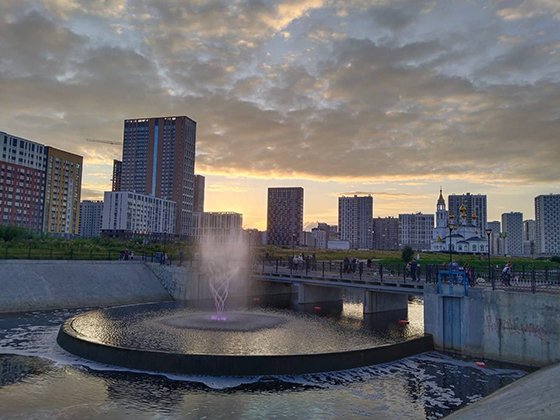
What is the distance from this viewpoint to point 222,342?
2969cm

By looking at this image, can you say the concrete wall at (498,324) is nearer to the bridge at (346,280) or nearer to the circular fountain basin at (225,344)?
the circular fountain basin at (225,344)

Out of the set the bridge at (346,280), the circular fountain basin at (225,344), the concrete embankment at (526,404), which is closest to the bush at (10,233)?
the circular fountain basin at (225,344)

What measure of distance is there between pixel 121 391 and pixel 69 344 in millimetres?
8947

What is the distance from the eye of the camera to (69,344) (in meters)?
28.5

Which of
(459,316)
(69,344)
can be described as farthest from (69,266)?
(459,316)

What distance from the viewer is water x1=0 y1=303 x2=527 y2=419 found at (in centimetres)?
1928

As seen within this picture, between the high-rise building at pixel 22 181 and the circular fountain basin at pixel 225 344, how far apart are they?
150 meters

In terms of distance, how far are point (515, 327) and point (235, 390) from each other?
18.0 meters

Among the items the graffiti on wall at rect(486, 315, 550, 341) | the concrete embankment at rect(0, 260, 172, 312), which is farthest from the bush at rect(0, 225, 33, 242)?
the graffiti on wall at rect(486, 315, 550, 341)

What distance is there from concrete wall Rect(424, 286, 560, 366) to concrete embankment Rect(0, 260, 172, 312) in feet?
108

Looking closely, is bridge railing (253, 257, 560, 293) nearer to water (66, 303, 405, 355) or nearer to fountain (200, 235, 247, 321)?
fountain (200, 235, 247, 321)

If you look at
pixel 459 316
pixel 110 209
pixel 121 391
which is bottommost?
pixel 121 391

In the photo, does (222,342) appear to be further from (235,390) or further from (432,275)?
(432,275)

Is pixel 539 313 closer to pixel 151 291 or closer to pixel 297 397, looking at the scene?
pixel 297 397
